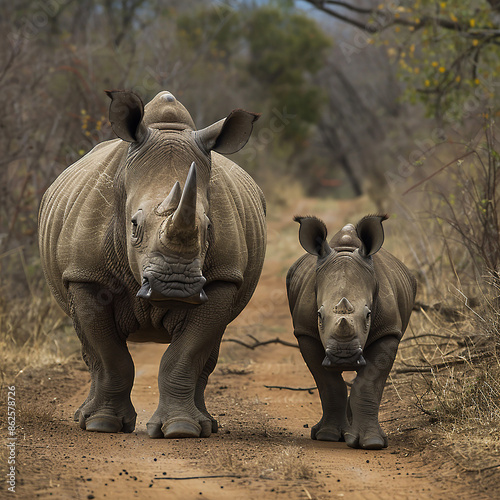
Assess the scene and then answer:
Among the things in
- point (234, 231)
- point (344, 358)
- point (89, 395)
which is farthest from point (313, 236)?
point (89, 395)

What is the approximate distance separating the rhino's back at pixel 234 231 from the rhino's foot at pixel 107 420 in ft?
3.80

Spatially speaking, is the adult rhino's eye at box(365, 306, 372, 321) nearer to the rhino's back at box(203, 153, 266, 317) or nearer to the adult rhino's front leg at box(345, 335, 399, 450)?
the adult rhino's front leg at box(345, 335, 399, 450)

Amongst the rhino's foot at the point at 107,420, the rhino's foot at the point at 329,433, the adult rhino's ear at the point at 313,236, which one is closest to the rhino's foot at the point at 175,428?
the rhino's foot at the point at 107,420

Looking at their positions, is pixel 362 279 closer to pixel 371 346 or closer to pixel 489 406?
pixel 371 346

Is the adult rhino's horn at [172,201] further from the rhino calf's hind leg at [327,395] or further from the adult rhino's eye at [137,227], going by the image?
the rhino calf's hind leg at [327,395]

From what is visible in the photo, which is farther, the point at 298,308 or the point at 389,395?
the point at 389,395

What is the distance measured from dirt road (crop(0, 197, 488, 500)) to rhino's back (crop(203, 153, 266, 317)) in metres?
1.14

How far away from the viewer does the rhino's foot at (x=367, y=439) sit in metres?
6.14

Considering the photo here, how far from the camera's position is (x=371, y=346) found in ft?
21.2

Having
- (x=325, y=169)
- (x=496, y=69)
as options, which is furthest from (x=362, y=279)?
(x=325, y=169)

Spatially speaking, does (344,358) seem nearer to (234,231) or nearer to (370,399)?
(370,399)

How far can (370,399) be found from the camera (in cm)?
626

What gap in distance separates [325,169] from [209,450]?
118 ft

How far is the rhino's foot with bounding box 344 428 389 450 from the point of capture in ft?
20.2
